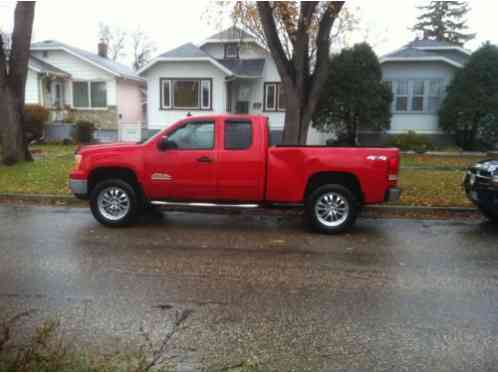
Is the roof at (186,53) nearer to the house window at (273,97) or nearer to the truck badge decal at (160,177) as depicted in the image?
the house window at (273,97)

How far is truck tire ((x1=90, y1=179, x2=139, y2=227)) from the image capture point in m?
7.64

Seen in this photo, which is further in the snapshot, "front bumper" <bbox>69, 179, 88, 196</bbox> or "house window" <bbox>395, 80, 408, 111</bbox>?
"house window" <bbox>395, 80, 408, 111</bbox>

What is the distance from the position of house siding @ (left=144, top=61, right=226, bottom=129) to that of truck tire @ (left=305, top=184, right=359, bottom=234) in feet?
52.4

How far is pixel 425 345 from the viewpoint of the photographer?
365cm

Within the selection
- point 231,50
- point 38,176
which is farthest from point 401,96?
point 38,176

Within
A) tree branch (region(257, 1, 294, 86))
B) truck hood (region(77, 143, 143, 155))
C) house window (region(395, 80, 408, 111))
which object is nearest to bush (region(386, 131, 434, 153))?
house window (region(395, 80, 408, 111))

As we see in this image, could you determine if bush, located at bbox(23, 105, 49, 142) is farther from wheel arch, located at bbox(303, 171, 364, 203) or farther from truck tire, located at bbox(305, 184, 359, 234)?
truck tire, located at bbox(305, 184, 359, 234)

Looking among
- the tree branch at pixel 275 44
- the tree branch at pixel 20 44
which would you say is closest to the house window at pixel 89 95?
the tree branch at pixel 20 44

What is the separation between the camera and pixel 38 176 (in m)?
12.1

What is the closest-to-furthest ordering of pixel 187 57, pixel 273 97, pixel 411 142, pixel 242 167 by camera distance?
pixel 242 167 → pixel 411 142 → pixel 187 57 → pixel 273 97

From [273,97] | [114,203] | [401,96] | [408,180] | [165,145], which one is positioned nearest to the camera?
[165,145]

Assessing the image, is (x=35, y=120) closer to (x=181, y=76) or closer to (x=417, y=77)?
(x=181, y=76)

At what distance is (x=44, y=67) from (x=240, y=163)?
68.9ft

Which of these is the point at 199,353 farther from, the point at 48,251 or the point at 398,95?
the point at 398,95
